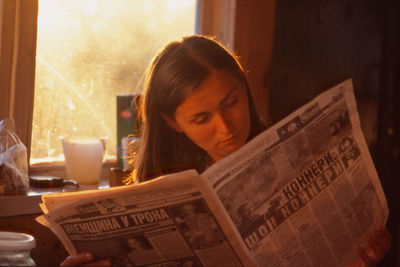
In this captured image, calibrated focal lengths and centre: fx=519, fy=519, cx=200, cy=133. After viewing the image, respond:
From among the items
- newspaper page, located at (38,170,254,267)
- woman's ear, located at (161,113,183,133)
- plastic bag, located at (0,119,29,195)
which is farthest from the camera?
plastic bag, located at (0,119,29,195)

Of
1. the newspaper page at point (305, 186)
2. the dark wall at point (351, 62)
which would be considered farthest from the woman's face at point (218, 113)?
the dark wall at point (351, 62)

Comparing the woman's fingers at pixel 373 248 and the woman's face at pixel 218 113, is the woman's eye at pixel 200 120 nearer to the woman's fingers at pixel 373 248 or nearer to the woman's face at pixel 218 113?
the woman's face at pixel 218 113

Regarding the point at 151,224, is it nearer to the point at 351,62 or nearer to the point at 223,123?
the point at 223,123

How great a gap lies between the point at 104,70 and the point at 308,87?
0.83 m

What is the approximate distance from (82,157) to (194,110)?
0.59 meters

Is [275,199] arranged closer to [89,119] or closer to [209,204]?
[209,204]

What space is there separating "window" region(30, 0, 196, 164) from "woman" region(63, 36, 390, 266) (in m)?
0.49

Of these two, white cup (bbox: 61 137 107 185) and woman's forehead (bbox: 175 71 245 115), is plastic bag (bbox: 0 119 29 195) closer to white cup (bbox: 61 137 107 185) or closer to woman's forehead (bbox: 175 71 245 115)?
white cup (bbox: 61 137 107 185)

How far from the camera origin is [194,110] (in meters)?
1.07

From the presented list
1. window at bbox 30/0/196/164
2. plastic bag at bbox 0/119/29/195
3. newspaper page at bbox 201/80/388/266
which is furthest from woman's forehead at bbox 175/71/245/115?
window at bbox 30/0/196/164

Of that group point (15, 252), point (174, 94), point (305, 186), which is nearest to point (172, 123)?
point (174, 94)

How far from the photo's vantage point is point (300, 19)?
2.02 m

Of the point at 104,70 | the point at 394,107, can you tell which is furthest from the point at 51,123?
the point at 394,107

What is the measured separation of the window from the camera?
1595mm
